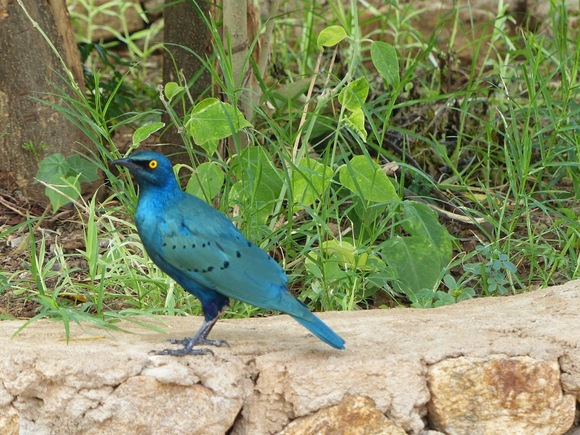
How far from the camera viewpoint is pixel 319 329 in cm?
299

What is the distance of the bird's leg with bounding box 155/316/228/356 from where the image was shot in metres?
3.06

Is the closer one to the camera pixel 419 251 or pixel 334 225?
pixel 419 251

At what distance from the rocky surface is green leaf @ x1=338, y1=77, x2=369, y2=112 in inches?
44.2

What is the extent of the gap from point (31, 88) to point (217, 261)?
1827mm

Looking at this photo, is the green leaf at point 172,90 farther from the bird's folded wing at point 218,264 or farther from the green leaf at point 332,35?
the bird's folded wing at point 218,264

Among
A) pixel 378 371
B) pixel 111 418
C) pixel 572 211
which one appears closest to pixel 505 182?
pixel 572 211

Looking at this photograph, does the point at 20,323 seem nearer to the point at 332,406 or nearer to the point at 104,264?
the point at 104,264

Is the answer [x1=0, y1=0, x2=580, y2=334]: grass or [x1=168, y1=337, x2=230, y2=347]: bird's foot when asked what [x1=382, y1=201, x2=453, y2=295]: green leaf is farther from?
[x1=168, y1=337, x2=230, y2=347]: bird's foot

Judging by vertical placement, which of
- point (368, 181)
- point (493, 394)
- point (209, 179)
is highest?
point (209, 179)

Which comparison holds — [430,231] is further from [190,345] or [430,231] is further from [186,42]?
[186,42]

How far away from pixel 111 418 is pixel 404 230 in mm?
1916

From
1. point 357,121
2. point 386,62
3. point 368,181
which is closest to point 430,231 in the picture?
point 368,181

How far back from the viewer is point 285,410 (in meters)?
3.04

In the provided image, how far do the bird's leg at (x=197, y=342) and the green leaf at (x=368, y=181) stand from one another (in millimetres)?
1052
